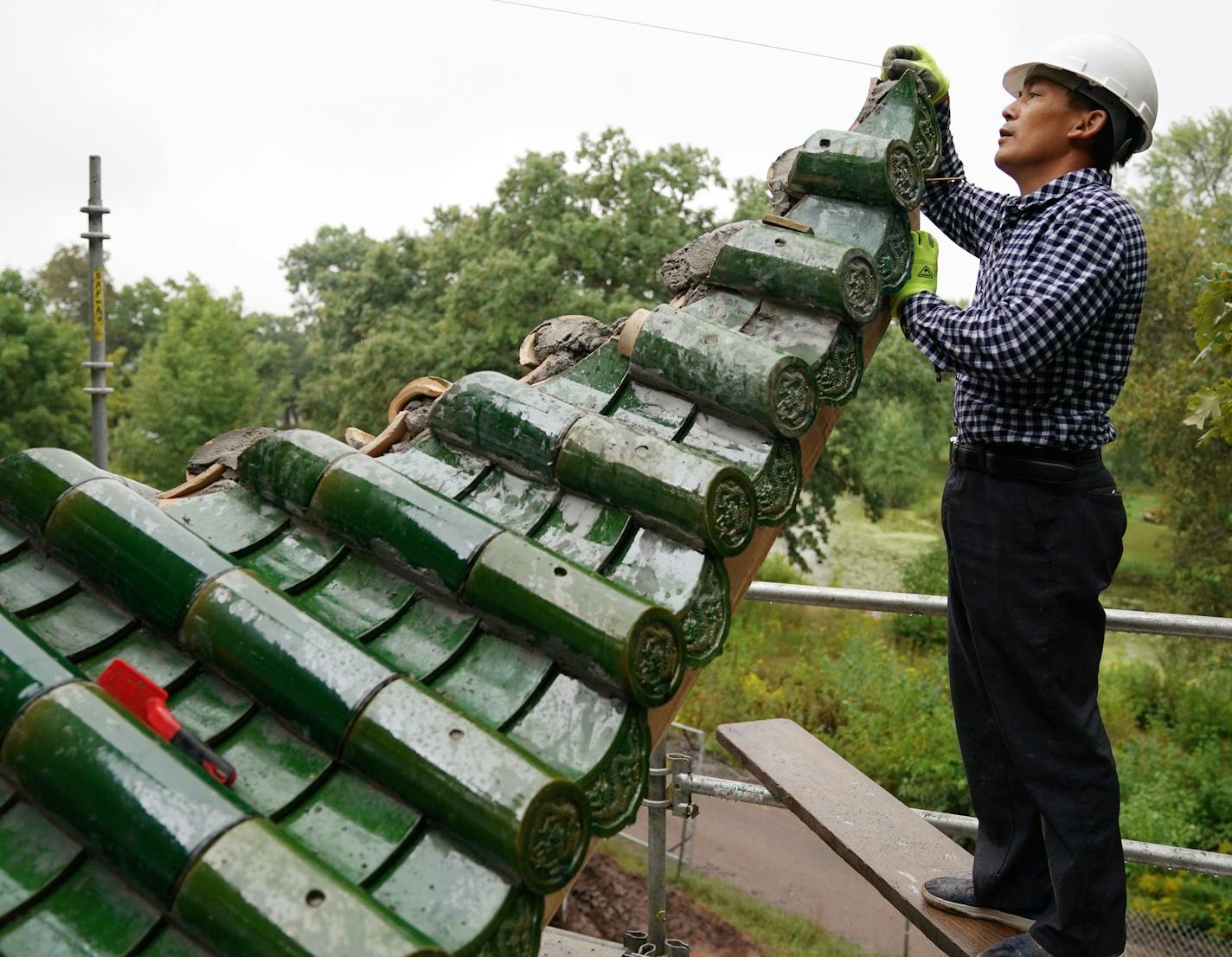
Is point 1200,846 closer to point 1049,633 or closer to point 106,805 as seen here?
point 1049,633

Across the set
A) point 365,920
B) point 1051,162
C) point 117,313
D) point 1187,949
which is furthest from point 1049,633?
point 117,313

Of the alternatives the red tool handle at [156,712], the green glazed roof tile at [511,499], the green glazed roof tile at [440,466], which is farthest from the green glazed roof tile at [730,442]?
the red tool handle at [156,712]

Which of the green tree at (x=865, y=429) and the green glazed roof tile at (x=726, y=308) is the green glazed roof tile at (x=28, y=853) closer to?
the green glazed roof tile at (x=726, y=308)

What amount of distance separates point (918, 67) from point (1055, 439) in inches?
39.1

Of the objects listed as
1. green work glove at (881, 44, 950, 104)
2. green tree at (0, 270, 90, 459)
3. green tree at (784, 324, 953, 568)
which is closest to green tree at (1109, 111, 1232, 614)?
green tree at (784, 324, 953, 568)

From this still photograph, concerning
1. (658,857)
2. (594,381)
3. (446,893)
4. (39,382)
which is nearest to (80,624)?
(446,893)

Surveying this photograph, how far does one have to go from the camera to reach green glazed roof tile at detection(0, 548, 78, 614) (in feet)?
6.08

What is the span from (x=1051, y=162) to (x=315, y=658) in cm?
187

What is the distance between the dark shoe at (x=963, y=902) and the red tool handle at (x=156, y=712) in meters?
1.83

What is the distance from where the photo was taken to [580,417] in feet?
7.32

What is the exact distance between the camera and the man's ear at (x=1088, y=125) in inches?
97.4

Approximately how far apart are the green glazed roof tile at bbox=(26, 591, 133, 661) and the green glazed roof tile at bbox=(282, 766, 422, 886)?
0.46 meters

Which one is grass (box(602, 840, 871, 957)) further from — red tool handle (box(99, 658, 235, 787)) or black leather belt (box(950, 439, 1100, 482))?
red tool handle (box(99, 658, 235, 787))

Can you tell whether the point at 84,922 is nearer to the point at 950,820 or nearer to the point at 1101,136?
the point at 1101,136
